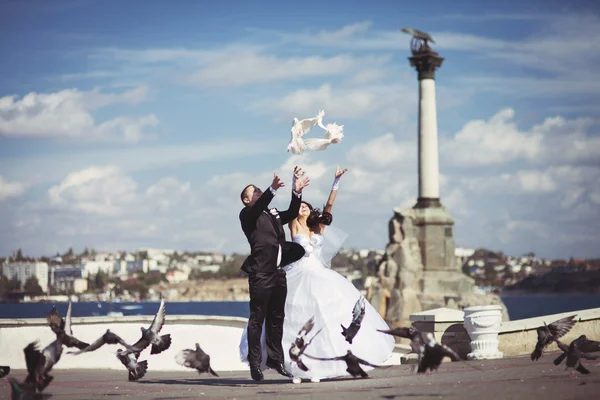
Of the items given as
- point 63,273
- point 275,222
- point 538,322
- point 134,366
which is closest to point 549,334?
point 275,222

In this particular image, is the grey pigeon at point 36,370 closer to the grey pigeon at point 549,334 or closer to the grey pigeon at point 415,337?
the grey pigeon at point 415,337

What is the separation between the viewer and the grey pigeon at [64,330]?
973 cm

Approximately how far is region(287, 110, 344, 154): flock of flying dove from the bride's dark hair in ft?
2.45

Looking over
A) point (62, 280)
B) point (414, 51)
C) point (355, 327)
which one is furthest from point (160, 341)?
point (62, 280)

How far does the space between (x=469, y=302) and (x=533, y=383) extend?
143ft

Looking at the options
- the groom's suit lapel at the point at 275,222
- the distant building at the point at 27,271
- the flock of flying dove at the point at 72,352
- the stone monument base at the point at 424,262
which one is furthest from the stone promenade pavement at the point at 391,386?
the distant building at the point at 27,271

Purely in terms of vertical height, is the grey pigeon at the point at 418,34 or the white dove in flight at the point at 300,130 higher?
the grey pigeon at the point at 418,34

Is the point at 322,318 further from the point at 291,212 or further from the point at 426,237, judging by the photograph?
the point at 426,237

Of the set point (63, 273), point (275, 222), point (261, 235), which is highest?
point (63, 273)

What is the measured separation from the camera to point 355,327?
10.9 meters

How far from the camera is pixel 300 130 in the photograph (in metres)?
12.1

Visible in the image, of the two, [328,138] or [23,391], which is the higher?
[328,138]

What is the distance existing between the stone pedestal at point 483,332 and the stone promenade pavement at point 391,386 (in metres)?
0.57

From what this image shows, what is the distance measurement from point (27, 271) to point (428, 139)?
83.9 m
